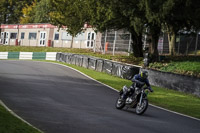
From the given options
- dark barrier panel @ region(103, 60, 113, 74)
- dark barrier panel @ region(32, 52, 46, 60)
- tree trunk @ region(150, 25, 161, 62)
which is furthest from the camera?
dark barrier panel @ region(32, 52, 46, 60)

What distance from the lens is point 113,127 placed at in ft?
33.9

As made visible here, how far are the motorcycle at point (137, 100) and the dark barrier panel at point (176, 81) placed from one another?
6899mm

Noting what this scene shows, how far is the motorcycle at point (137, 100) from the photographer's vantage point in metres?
13.0

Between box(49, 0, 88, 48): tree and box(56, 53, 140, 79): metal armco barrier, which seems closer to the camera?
box(56, 53, 140, 79): metal armco barrier

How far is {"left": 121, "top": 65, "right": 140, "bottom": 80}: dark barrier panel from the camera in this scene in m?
25.0

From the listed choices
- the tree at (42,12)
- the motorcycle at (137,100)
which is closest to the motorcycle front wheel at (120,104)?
the motorcycle at (137,100)

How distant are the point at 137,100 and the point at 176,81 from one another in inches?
337

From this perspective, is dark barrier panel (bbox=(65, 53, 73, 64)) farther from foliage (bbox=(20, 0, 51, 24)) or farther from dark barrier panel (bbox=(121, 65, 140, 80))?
foliage (bbox=(20, 0, 51, 24))

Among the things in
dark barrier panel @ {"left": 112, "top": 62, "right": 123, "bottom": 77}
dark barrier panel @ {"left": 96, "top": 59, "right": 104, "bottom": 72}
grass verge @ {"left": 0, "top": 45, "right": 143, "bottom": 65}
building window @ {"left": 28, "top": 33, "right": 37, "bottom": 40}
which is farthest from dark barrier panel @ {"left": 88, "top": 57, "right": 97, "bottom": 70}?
building window @ {"left": 28, "top": 33, "right": 37, "bottom": 40}

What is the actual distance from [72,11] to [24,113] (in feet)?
82.4

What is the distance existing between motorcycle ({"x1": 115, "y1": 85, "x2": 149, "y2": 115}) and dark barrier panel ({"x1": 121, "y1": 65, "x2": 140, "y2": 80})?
10930 mm

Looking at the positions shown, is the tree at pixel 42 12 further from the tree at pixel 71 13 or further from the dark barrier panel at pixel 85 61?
the dark barrier panel at pixel 85 61

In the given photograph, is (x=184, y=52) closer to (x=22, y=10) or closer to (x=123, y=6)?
(x=123, y=6)

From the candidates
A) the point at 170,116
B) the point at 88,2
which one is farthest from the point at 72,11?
the point at 170,116
